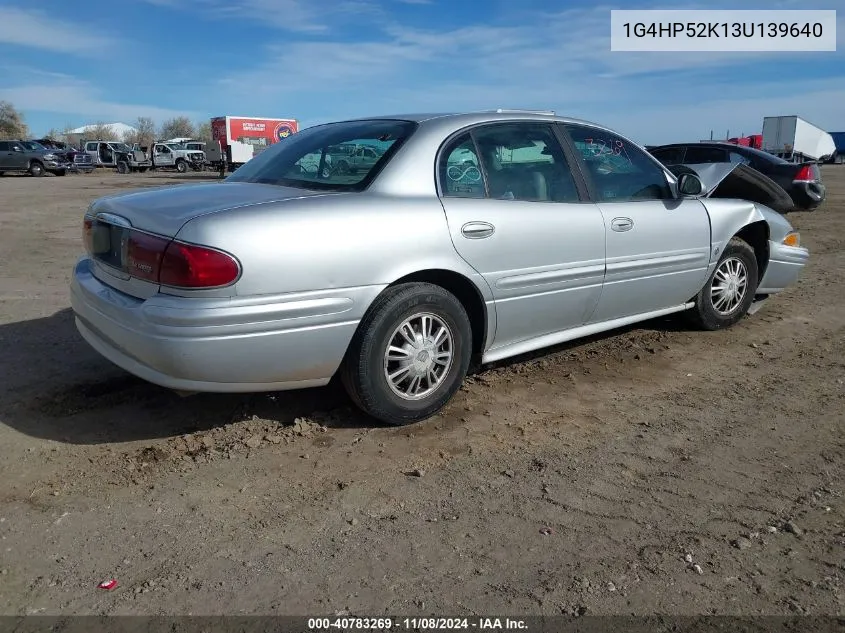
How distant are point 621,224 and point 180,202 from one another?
2525 mm

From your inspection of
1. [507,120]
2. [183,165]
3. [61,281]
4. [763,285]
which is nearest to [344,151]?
[507,120]

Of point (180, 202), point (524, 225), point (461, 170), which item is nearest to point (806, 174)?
point (524, 225)

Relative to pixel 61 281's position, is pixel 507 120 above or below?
above

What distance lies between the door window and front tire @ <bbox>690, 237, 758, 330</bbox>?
65.0 inches

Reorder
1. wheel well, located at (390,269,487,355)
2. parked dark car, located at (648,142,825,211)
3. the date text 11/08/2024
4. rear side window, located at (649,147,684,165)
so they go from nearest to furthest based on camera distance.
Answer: the date text 11/08/2024, wheel well, located at (390,269,487,355), parked dark car, located at (648,142,825,211), rear side window, located at (649,147,684,165)

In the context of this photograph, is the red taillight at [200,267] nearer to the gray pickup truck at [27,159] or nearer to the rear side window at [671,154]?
the rear side window at [671,154]

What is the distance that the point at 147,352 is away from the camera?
9.47 feet

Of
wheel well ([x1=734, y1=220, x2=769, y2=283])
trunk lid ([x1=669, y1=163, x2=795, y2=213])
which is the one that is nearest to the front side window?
trunk lid ([x1=669, y1=163, x2=795, y2=213])

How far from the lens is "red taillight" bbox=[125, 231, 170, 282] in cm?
286

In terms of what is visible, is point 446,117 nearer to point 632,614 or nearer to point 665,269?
point 665,269

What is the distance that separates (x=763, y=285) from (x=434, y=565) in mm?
4270

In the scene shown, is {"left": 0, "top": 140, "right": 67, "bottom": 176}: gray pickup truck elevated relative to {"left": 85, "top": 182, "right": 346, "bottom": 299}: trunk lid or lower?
elevated

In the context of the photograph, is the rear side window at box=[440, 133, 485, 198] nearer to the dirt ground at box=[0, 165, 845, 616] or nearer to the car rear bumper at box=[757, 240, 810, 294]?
the dirt ground at box=[0, 165, 845, 616]

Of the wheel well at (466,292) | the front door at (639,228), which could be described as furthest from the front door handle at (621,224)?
the wheel well at (466,292)
